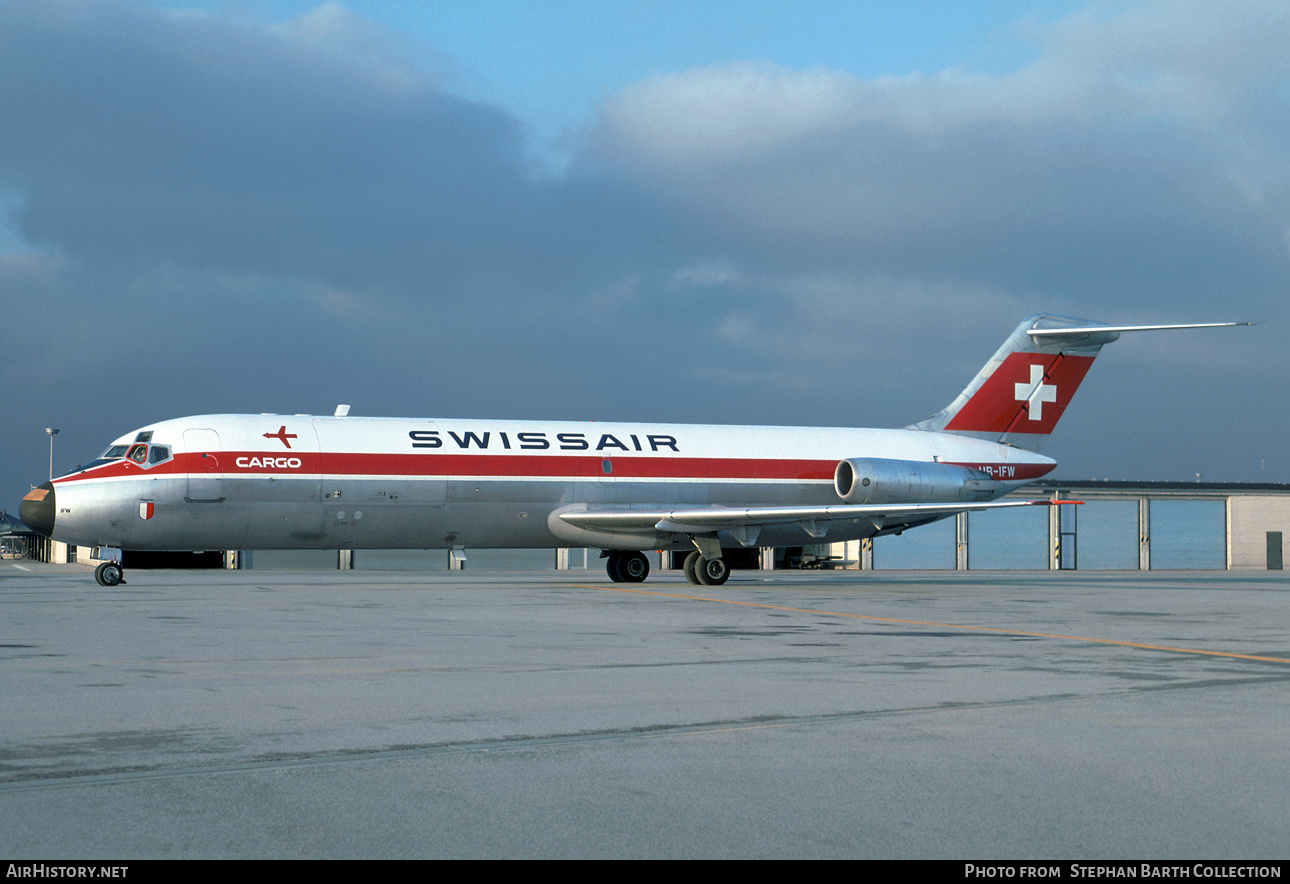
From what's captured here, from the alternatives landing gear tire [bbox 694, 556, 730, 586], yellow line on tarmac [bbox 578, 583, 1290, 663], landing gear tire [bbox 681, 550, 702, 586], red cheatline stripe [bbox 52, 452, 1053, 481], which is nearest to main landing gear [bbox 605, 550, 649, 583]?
landing gear tire [bbox 681, 550, 702, 586]

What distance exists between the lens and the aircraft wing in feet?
87.1

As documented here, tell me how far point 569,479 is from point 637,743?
67.0 feet

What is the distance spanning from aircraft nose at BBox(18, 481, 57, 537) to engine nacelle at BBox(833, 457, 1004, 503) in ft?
59.0

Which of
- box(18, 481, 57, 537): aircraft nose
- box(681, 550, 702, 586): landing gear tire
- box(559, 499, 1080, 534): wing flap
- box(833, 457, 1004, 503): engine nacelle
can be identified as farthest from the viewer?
box(833, 457, 1004, 503): engine nacelle

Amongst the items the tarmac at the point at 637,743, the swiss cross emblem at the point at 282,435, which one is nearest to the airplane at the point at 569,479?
the swiss cross emblem at the point at 282,435

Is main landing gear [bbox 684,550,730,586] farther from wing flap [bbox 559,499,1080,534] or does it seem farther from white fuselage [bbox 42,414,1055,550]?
wing flap [bbox 559,499,1080,534]

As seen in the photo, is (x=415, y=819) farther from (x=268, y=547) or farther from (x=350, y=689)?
(x=268, y=547)

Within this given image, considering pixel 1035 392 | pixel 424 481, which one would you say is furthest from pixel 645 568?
pixel 1035 392

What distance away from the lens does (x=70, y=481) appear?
2425cm

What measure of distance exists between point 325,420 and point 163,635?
42.4ft

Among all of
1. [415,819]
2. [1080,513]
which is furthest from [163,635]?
[1080,513]

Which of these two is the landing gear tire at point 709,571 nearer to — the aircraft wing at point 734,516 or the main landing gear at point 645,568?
the main landing gear at point 645,568

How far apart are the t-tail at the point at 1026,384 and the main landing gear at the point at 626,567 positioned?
890cm

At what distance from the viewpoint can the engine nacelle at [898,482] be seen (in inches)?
1136
